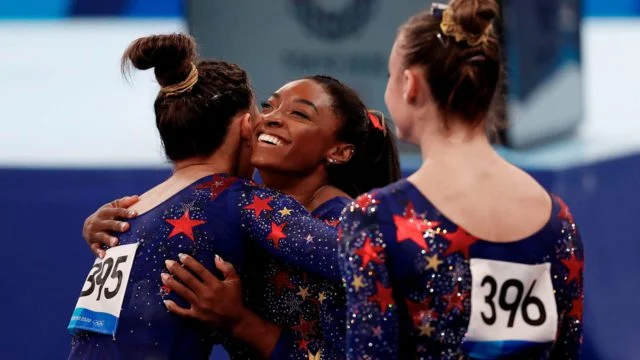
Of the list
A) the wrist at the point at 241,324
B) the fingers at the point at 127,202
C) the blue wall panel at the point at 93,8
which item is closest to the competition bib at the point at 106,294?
the fingers at the point at 127,202

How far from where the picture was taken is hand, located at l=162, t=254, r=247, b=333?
2.17 metres

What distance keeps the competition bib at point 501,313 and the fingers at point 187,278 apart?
1.95ft

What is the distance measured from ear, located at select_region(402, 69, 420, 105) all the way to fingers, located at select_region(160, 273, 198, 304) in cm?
60

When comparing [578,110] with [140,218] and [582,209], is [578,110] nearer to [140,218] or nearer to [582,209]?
[582,209]

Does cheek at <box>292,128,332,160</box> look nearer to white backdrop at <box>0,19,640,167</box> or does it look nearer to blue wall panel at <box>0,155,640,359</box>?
blue wall panel at <box>0,155,640,359</box>

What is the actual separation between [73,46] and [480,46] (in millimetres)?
3131

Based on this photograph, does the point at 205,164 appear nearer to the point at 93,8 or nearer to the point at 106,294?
the point at 106,294

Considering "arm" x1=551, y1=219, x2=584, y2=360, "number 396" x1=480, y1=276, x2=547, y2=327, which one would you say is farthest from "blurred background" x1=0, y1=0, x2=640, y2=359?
"number 396" x1=480, y1=276, x2=547, y2=327

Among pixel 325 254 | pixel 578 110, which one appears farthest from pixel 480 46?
pixel 578 110

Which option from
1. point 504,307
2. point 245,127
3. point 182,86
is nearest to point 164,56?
point 182,86

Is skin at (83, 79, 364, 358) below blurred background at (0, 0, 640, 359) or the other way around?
the other way around

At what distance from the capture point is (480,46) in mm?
1823

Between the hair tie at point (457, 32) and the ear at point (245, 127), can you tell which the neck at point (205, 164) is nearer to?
the ear at point (245, 127)

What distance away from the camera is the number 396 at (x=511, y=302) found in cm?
178
